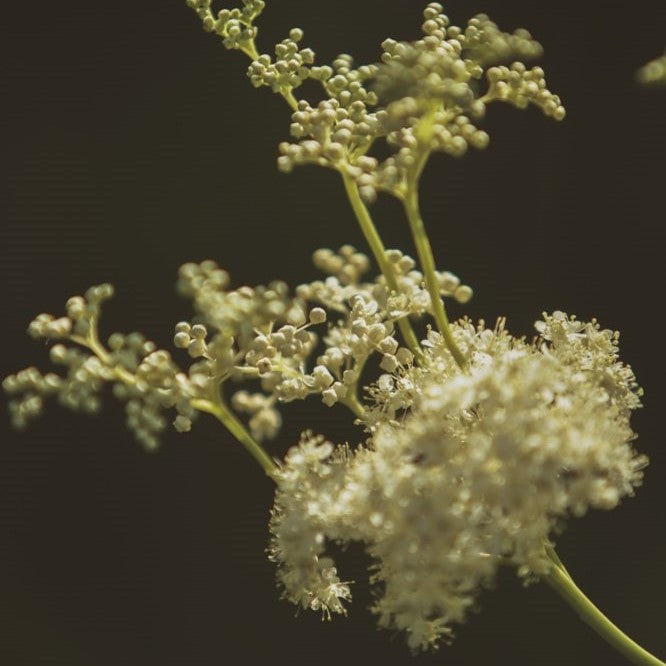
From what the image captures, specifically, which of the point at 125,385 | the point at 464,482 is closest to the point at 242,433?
the point at 125,385

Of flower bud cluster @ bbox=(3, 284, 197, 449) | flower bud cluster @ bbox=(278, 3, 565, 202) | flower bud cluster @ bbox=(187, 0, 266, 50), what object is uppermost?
flower bud cluster @ bbox=(187, 0, 266, 50)

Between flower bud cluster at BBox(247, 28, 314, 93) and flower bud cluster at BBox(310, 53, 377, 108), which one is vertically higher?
flower bud cluster at BBox(247, 28, 314, 93)

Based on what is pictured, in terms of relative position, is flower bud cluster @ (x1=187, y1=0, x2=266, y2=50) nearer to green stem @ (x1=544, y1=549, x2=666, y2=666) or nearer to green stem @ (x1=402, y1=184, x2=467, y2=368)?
green stem @ (x1=402, y1=184, x2=467, y2=368)

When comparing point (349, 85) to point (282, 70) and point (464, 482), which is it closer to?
point (282, 70)

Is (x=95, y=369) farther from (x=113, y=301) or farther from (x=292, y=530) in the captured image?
(x=113, y=301)

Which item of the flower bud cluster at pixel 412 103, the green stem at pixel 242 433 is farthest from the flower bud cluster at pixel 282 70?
the green stem at pixel 242 433

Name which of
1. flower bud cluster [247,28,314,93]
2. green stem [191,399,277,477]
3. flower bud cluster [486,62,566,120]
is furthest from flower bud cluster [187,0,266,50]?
green stem [191,399,277,477]
